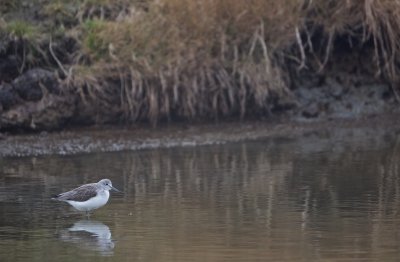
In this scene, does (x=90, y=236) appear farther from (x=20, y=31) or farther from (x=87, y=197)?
(x=20, y=31)

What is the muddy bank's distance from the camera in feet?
64.2

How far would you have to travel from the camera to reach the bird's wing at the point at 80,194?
14.0 metres

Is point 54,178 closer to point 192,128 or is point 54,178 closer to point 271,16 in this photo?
point 192,128

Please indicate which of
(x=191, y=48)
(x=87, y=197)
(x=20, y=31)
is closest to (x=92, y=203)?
(x=87, y=197)

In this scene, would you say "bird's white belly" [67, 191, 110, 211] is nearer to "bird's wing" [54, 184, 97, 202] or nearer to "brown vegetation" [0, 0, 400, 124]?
"bird's wing" [54, 184, 97, 202]

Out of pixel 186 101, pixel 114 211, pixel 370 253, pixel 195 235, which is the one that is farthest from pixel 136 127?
pixel 370 253

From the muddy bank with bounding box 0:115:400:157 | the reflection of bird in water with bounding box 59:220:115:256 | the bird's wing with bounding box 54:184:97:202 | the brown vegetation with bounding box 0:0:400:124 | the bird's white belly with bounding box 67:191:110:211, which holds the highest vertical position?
the brown vegetation with bounding box 0:0:400:124

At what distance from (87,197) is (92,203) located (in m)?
0.12

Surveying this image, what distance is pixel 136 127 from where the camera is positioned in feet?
68.4

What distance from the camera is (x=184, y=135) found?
20.6 metres

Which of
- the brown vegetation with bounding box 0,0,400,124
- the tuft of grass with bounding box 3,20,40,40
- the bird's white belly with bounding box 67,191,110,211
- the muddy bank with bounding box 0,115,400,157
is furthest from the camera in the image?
the tuft of grass with bounding box 3,20,40,40

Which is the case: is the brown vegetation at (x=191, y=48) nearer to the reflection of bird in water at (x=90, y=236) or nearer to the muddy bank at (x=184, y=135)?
the muddy bank at (x=184, y=135)

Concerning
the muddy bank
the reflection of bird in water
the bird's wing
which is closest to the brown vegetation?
the muddy bank

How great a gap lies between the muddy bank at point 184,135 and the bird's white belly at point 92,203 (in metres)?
5.09
